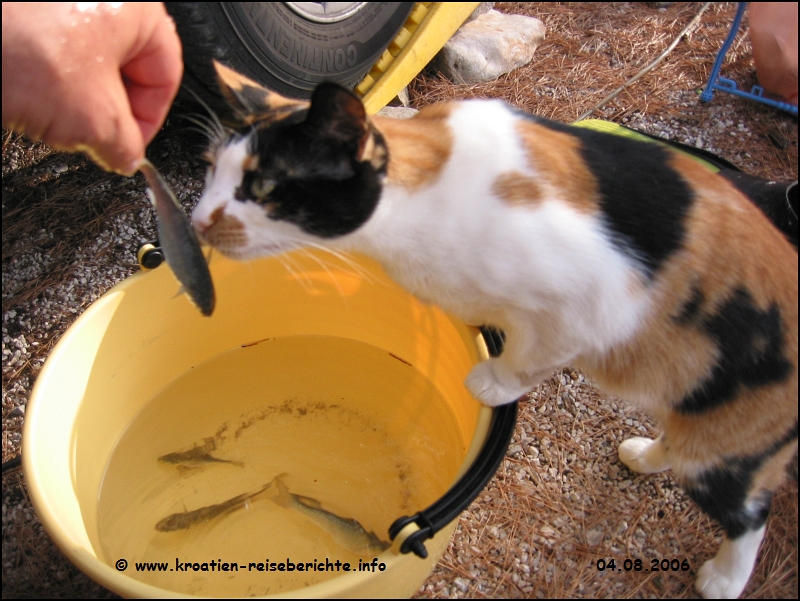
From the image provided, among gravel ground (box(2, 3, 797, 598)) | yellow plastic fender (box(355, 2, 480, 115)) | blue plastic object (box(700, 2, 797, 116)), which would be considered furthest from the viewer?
yellow plastic fender (box(355, 2, 480, 115))

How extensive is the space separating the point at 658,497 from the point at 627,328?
24.8 inches

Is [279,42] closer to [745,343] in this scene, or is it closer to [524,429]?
[524,429]

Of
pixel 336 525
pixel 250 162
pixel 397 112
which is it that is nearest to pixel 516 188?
pixel 250 162

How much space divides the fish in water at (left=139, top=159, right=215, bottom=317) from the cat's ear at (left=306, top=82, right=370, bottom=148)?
343 millimetres

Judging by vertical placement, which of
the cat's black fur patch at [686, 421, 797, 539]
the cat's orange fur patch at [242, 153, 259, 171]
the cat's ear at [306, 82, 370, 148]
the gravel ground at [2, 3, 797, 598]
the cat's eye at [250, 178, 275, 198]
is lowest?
the gravel ground at [2, 3, 797, 598]

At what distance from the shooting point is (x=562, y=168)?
1.10 meters

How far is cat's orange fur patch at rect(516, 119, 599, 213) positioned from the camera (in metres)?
1.08

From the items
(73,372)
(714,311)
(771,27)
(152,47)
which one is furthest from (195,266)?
(771,27)

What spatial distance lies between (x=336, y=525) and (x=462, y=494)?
64cm

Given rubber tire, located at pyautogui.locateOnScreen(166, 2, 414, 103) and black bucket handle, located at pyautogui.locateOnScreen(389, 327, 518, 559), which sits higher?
rubber tire, located at pyautogui.locateOnScreen(166, 2, 414, 103)

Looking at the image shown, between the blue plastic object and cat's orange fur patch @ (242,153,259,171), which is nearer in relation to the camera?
cat's orange fur patch @ (242,153,259,171)

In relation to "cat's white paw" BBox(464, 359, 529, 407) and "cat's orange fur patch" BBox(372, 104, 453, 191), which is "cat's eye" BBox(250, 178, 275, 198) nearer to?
"cat's orange fur patch" BBox(372, 104, 453, 191)

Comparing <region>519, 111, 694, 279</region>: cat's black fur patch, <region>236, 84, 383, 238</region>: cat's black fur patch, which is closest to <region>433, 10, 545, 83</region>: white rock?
<region>519, 111, 694, 279</region>: cat's black fur patch

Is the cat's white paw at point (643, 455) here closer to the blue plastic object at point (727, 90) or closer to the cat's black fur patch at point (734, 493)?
the cat's black fur patch at point (734, 493)
